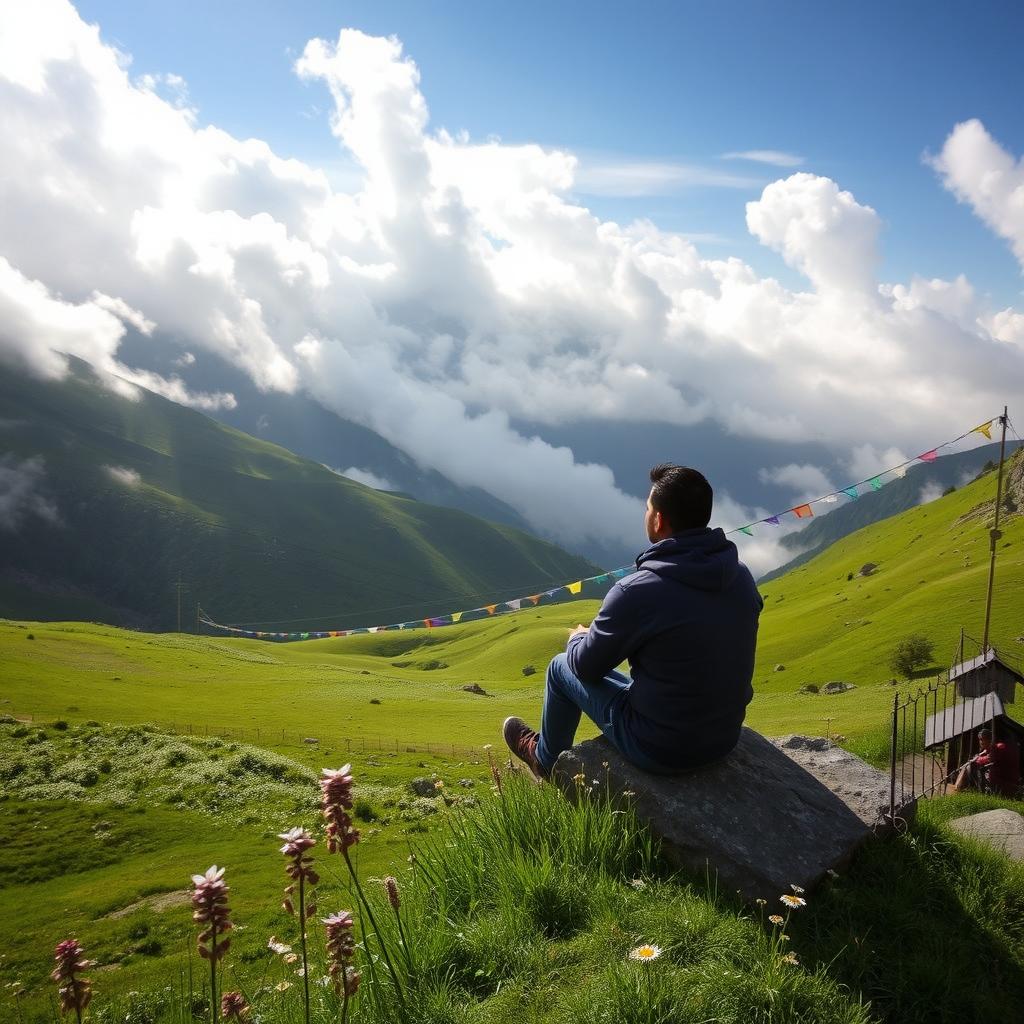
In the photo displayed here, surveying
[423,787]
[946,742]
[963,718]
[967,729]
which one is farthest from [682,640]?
[423,787]

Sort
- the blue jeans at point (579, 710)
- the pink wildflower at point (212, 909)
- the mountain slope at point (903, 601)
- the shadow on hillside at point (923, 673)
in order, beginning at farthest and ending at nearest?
the mountain slope at point (903, 601) < the shadow on hillside at point (923, 673) < the blue jeans at point (579, 710) < the pink wildflower at point (212, 909)

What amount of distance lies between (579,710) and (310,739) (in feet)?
151

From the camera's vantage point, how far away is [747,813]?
6.12 meters

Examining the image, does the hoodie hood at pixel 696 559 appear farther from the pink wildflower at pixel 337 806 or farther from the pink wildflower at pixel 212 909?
the pink wildflower at pixel 212 909

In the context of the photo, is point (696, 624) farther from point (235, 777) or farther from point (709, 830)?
point (235, 777)

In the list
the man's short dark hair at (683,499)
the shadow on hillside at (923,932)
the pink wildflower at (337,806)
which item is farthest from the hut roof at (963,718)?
the pink wildflower at (337,806)

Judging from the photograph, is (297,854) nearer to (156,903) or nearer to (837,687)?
(156,903)

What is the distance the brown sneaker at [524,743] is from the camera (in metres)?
7.56

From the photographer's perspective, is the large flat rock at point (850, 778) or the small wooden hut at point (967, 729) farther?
the small wooden hut at point (967, 729)

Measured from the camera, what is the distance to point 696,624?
5.77m

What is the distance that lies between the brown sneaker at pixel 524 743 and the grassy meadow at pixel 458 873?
606 millimetres

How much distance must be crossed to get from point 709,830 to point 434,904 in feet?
7.62

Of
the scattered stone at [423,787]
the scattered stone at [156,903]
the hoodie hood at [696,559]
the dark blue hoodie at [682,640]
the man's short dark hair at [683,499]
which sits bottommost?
the scattered stone at [156,903]

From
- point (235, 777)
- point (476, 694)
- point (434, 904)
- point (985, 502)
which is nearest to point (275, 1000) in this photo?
point (434, 904)
